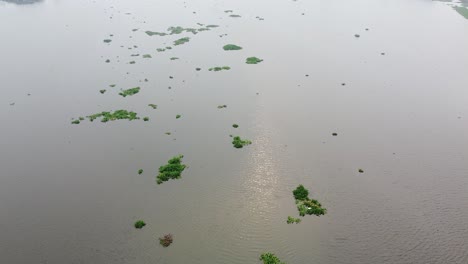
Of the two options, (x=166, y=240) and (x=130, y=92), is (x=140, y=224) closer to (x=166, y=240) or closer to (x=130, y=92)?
(x=166, y=240)

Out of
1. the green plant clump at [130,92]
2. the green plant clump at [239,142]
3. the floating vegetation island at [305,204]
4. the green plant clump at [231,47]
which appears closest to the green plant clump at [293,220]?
the floating vegetation island at [305,204]

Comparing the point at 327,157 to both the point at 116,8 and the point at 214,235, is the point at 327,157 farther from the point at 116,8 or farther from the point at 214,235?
the point at 116,8

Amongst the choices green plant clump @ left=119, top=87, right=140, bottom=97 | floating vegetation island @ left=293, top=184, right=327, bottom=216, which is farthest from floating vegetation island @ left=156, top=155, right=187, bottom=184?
green plant clump @ left=119, top=87, right=140, bottom=97

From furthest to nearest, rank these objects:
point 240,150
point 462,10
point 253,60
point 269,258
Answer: point 462,10 → point 253,60 → point 240,150 → point 269,258

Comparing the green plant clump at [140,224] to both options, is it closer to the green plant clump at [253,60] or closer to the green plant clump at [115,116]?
the green plant clump at [115,116]

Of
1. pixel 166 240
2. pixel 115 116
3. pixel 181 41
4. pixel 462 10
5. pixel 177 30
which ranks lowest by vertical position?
pixel 115 116

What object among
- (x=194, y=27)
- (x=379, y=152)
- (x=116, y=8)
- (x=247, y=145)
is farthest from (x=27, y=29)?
(x=379, y=152)

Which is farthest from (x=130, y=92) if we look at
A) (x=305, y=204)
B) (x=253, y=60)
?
(x=305, y=204)
